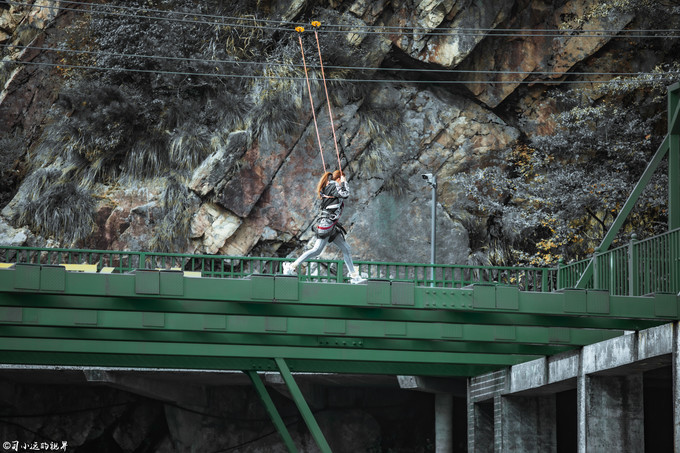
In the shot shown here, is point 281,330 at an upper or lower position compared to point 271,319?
lower

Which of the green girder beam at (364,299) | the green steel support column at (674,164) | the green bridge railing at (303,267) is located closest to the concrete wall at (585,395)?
the green girder beam at (364,299)

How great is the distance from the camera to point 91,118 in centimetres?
3256

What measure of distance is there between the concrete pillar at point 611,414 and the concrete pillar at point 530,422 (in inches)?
162

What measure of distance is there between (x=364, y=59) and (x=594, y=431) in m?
18.3

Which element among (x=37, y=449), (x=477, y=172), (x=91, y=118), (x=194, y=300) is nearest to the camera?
(x=194, y=300)

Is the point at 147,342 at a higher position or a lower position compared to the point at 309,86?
lower

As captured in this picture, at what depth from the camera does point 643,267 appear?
17359 mm

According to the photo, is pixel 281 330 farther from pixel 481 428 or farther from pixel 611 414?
pixel 481 428

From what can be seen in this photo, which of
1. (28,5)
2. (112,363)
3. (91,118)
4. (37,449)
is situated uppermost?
(28,5)

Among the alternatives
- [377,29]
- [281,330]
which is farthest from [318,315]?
[377,29]

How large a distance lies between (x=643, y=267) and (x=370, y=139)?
15595 mm

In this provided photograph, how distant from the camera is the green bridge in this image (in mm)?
13484

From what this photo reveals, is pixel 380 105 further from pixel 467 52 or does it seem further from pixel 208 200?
pixel 208 200

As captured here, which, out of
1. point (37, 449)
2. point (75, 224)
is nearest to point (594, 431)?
point (37, 449)
